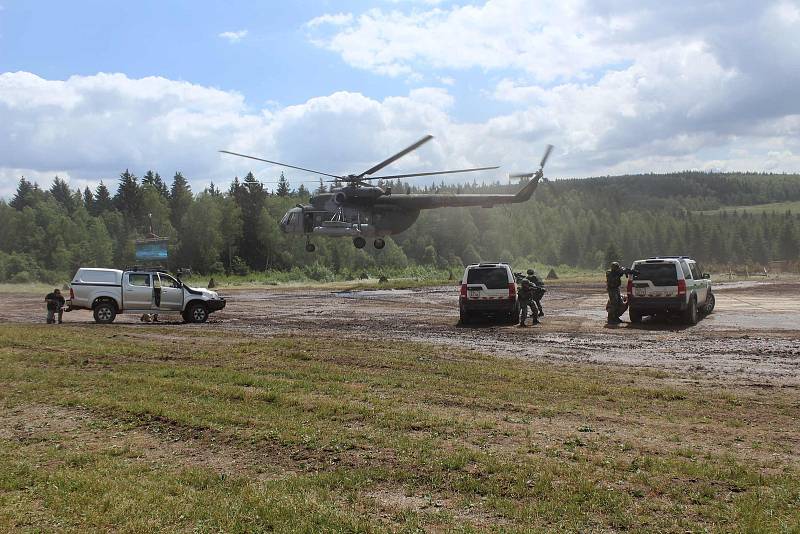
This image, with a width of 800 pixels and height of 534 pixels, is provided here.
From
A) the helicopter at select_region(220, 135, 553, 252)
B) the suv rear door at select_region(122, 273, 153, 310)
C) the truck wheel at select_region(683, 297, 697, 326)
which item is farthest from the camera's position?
the helicopter at select_region(220, 135, 553, 252)

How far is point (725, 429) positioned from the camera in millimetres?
7301

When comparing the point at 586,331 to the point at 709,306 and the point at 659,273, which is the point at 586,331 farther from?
the point at 709,306

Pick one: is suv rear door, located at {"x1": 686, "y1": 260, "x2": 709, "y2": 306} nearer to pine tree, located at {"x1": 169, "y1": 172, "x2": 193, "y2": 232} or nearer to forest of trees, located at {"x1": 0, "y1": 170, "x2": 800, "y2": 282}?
forest of trees, located at {"x1": 0, "y1": 170, "x2": 800, "y2": 282}

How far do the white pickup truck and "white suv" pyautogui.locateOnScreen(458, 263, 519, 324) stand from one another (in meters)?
8.84

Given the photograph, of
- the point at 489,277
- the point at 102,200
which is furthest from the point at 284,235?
the point at 489,277

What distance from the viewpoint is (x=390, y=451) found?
21.5 feet

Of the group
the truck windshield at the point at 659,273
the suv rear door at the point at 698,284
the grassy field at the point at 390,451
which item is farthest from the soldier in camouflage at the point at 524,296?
the grassy field at the point at 390,451

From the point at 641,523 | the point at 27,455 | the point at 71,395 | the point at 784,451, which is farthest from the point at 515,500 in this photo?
the point at 71,395

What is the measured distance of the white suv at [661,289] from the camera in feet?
62.2

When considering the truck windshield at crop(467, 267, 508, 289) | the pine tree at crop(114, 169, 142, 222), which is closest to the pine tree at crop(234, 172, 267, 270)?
the pine tree at crop(114, 169, 142, 222)

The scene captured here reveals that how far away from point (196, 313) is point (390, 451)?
17956 millimetres

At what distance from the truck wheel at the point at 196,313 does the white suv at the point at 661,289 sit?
14.0 meters

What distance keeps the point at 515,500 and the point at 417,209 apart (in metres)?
33.2

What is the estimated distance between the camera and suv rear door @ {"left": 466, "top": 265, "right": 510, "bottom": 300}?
2058 centimetres
